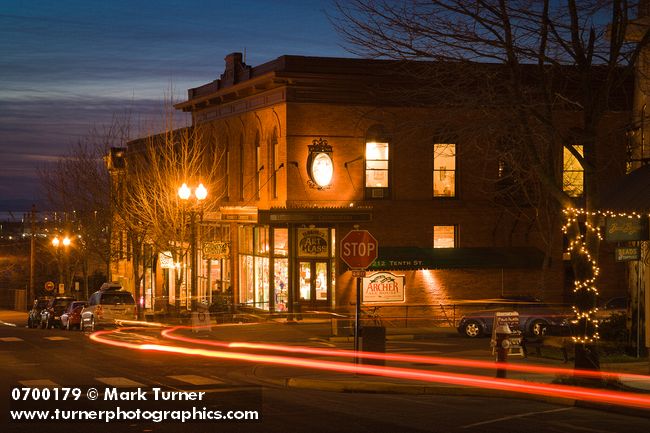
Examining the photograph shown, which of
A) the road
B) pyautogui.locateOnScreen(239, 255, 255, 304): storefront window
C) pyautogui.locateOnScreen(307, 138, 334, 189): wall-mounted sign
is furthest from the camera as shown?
pyautogui.locateOnScreen(239, 255, 255, 304): storefront window

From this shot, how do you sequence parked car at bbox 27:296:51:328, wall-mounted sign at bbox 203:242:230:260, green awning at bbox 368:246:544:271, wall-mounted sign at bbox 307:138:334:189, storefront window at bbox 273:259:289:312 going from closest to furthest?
wall-mounted sign at bbox 307:138:334:189 < green awning at bbox 368:246:544:271 < storefront window at bbox 273:259:289:312 < wall-mounted sign at bbox 203:242:230:260 < parked car at bbox 27:296:51:328

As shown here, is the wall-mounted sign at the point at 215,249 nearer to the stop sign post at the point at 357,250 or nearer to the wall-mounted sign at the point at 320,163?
the wall-mounted sign at the point at 320,163

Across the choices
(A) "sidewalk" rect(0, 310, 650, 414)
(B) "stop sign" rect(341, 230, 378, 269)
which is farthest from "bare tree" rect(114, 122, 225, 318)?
(B) "stop sign" rect(341, 230, 378, 269)

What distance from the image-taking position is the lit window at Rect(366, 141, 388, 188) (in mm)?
40188

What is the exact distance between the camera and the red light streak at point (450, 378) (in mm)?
17469

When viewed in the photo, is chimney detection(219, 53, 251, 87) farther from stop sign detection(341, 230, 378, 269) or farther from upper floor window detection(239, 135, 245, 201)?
stop sign detection(341, 230, 378, 269)

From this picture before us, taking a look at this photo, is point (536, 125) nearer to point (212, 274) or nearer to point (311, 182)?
point (311, 182)

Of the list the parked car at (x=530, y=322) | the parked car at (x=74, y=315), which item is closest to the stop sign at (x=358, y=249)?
the parked car at (x=530, y=322)

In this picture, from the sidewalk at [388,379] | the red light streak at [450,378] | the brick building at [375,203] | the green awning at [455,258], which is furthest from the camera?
the green awning at [455,258]

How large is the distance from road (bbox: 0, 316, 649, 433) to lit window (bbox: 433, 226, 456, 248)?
17503 millimetres

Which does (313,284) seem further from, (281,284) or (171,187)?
(171,187)

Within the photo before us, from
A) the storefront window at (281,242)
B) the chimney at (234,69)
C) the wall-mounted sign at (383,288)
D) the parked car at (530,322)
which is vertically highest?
the chimney at (234,69)

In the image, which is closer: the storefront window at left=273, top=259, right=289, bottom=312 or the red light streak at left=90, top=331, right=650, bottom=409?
the red light streak at left=90, top=331, right=650, bottom=409

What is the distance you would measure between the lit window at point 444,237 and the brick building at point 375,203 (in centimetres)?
6
